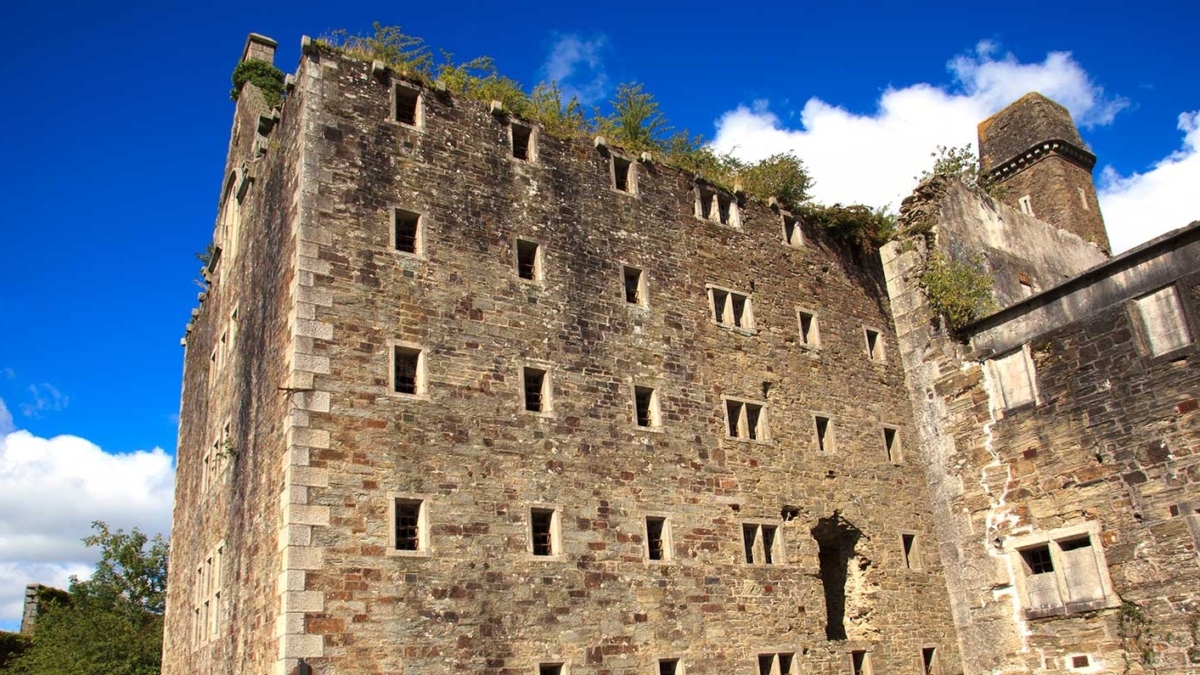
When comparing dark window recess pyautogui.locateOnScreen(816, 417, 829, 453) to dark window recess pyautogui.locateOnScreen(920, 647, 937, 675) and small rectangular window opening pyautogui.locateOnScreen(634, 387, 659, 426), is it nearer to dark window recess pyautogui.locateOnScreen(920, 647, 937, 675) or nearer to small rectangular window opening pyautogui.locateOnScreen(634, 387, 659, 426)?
small rectangular window opening pyautogui.locateOnScreen(634, 387, 659, 426)

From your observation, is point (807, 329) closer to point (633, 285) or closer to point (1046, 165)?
point (633, 285)

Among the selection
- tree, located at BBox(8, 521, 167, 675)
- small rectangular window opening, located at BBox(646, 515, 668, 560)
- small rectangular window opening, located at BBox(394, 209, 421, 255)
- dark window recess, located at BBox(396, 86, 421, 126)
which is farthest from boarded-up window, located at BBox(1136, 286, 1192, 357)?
tree, located at BBox(8, 521, 167, 675)

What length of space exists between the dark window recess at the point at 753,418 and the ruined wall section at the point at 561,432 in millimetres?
276

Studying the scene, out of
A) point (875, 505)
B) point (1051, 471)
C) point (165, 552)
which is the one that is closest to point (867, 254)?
point (875, 505)

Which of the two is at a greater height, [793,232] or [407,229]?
[793,232]

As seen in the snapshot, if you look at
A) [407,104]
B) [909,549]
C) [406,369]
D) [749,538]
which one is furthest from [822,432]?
[407,104]

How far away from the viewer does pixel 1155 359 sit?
577 inches

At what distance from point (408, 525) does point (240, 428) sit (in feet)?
17.8

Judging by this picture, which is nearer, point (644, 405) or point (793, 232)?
point (644, 405)

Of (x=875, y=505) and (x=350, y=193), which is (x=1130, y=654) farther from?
(x=350, y=193)

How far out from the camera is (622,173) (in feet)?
75.5

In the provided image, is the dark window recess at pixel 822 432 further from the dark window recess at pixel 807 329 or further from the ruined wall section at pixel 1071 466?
the ruined wall section at pixel 1071 466

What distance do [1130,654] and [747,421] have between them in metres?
9.39

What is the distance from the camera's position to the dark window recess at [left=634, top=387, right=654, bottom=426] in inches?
802
